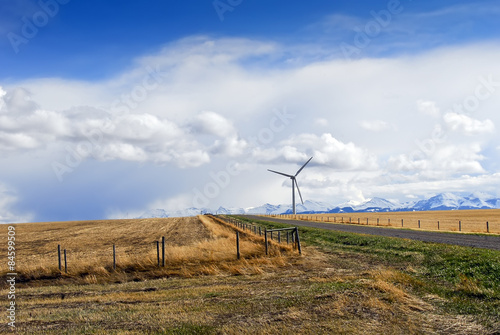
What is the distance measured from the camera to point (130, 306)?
14.6 meters

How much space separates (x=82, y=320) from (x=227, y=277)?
9110 mm

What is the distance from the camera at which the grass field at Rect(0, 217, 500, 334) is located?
36.5 feet

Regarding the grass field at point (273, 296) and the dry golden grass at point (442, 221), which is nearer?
the grass field at point (273, 296)

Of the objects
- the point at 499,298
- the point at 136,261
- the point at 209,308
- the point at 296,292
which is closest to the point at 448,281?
the point at 499,298

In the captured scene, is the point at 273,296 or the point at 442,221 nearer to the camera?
the point at 273,296

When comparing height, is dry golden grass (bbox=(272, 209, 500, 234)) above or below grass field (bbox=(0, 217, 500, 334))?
below

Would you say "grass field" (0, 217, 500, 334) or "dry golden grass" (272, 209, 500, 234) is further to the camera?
"dry golden grass" (272, 209, 500, 234)

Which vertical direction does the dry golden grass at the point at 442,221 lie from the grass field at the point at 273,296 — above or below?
below

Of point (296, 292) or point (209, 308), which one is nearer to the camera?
point (209, 308)

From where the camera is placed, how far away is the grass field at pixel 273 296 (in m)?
11.1

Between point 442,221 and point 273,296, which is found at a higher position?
point 273,296

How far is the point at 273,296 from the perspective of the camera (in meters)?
14.7

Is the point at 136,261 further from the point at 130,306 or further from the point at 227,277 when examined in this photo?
the point at 130,306

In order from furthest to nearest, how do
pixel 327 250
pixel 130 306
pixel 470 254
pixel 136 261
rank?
pixel 327 250 → pixel 136 261 → pixel 470 254 → pixel 130 306
